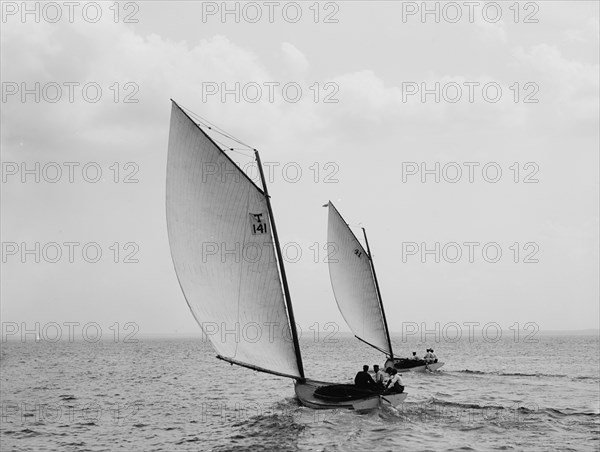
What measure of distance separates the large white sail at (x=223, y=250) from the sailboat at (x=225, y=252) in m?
0.04

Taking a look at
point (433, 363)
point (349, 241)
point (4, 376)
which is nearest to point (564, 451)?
point (349, 241)

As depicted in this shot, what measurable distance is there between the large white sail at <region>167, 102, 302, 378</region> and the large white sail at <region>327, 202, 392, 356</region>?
22713mm

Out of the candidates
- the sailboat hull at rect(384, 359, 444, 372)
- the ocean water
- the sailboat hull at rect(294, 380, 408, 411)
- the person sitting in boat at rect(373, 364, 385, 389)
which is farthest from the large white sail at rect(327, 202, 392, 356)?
the sailboat hull at rect(294, 380, 408, 411)

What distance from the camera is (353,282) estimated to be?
2083 inches

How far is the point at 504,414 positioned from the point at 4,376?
60889mm

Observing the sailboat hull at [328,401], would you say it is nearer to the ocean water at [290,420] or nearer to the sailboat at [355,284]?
the ocean water at [290,420]

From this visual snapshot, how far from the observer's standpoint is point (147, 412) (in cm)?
4050

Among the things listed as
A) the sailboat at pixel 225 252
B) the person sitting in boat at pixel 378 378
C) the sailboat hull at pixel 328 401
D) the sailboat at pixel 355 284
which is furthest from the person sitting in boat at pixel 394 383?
the sailboat at pixel 355 284

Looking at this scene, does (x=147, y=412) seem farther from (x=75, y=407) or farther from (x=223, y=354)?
(x=223, y=354)

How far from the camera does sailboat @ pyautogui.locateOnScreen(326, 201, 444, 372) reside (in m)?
52.1

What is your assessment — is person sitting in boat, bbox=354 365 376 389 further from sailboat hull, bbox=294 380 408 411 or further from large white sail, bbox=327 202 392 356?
large white sail, bbox=327 202 392 356

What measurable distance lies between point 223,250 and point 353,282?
25.8 m

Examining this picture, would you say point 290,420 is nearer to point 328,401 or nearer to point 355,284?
point 328,401

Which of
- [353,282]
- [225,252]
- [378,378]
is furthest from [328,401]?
[353,282]
